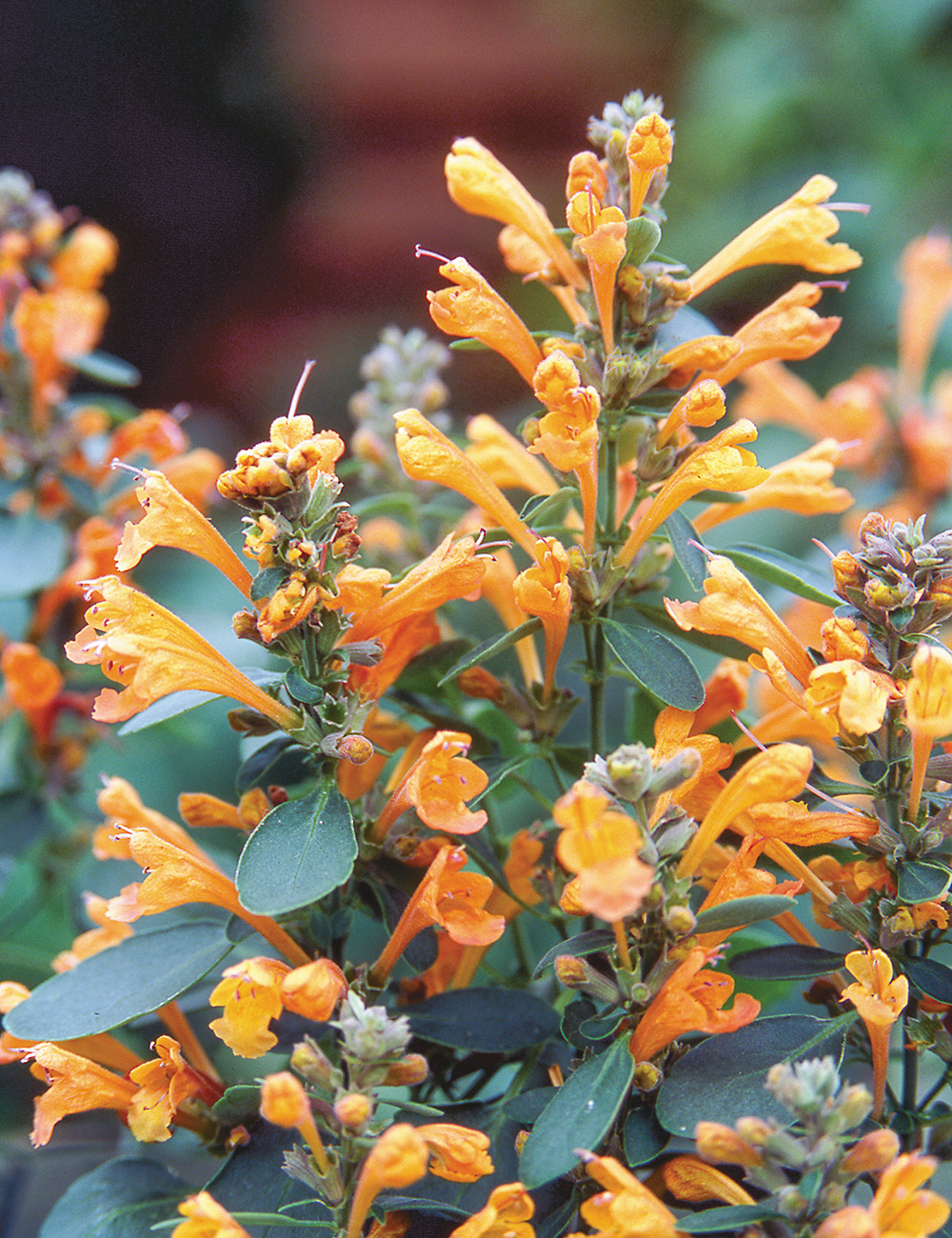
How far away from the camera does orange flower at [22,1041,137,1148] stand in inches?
28.2

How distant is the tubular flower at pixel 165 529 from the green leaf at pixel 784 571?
34 cm

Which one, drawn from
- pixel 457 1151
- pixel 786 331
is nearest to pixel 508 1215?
pixel 457 1151

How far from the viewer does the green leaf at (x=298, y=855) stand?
0.61m

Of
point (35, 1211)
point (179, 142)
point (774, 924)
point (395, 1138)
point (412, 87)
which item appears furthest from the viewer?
point (412, 87)

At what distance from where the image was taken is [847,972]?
0.75m

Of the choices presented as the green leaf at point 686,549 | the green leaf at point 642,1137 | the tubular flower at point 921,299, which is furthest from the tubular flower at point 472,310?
the tubular flower at point 921,299

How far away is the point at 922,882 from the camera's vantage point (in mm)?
650

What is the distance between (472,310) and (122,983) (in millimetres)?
494

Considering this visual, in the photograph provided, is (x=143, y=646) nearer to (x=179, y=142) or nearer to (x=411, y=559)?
(x=411, y=559)

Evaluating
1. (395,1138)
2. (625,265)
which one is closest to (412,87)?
(625,265)

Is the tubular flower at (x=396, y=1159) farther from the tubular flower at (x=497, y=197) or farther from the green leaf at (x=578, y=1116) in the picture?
the tubular flower at (x=497, y=197)

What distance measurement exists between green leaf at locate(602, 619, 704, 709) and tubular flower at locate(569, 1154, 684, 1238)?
0.26 metres

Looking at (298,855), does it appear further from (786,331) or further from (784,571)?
(786,331)

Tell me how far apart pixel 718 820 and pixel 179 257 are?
280cm
